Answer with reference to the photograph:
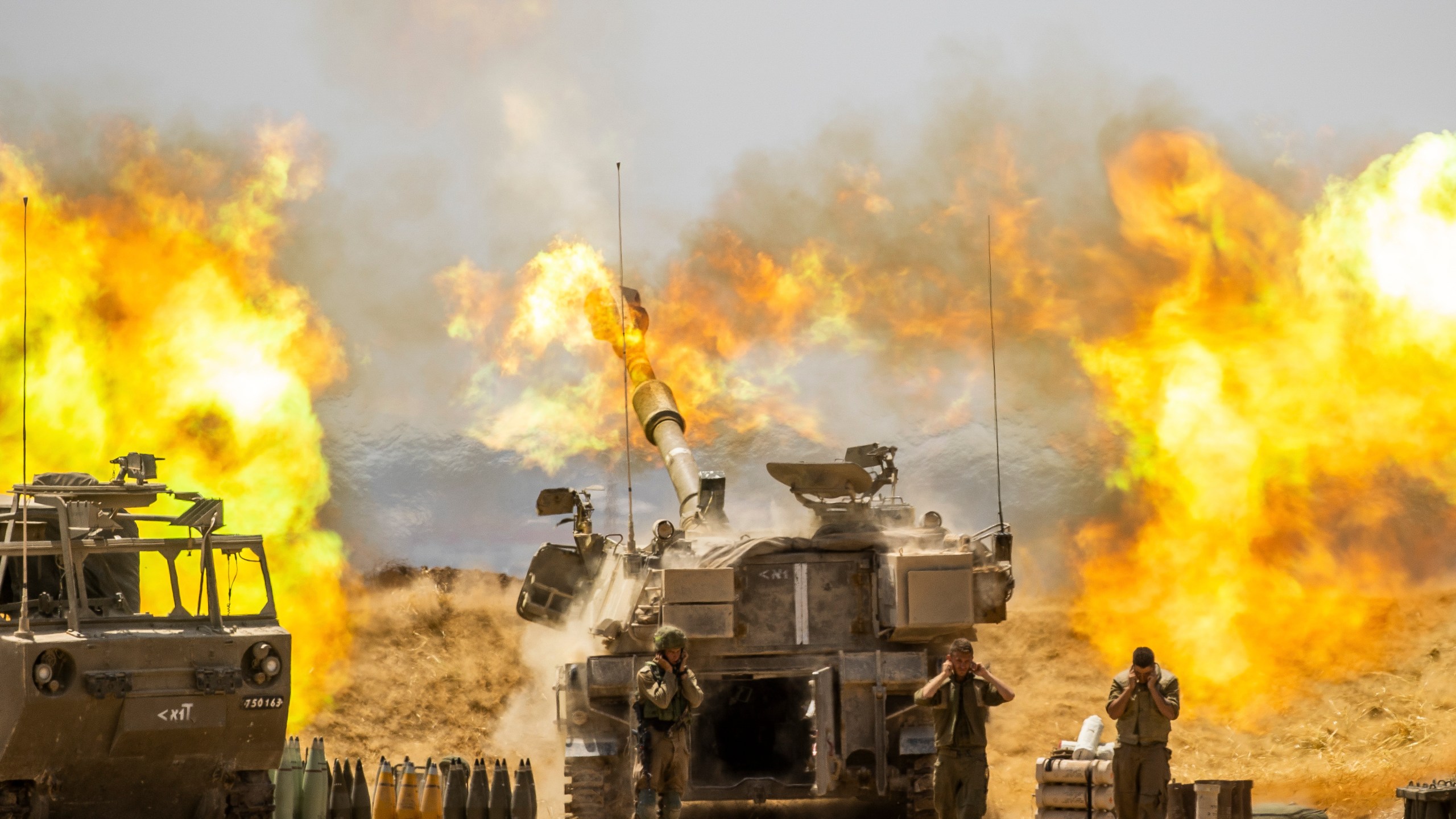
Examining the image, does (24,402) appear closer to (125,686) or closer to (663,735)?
(125,686)

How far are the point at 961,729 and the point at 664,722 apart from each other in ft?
7.11

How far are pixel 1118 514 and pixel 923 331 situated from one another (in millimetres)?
3976

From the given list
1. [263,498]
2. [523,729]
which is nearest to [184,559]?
[263,498]

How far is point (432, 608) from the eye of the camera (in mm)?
30812

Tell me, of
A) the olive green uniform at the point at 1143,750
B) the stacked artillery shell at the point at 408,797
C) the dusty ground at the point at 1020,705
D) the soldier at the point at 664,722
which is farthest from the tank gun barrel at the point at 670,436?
the olive green uniform at the point at 1143,750

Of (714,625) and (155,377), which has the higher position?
(155,377)

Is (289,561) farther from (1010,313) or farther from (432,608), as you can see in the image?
(1010,313)

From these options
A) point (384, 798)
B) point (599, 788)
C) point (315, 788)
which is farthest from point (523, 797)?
point (315, 788)

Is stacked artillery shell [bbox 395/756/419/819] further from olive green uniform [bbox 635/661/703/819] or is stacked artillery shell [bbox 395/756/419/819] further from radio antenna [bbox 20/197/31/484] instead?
radio antenna [bbox 20/197/31/484]

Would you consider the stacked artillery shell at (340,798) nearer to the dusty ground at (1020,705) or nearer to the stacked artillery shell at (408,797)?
the stacked artillery shell at (408,797)

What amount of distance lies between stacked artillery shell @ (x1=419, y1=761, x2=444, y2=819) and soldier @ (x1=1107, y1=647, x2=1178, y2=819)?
258 inches

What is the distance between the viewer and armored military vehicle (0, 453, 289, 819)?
12.8 m

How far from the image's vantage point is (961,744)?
13.3 m

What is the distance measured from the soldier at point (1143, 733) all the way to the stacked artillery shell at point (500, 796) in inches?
233
